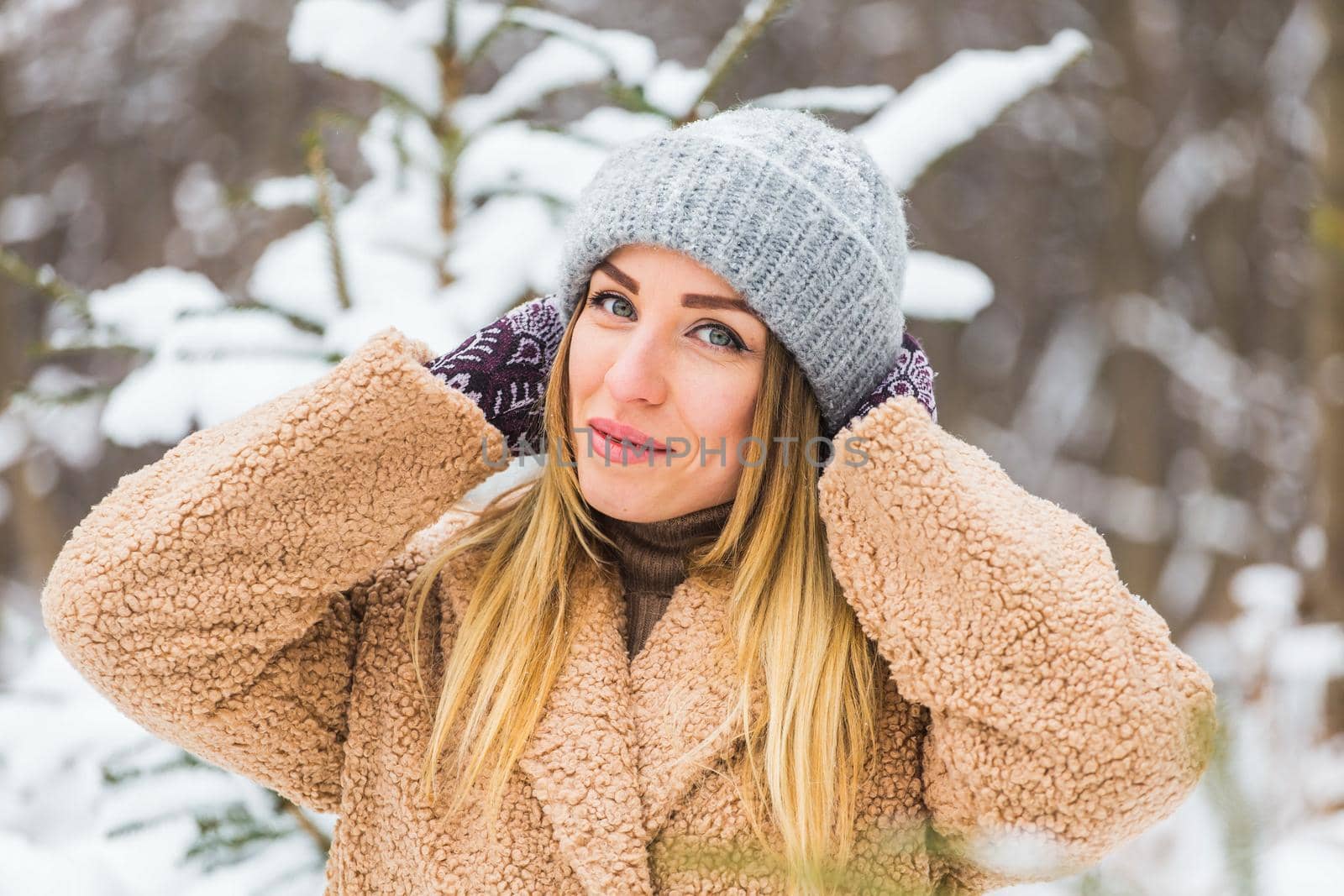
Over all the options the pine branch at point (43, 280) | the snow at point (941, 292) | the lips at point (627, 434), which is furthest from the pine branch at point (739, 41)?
the pine branch at point (43, 280)

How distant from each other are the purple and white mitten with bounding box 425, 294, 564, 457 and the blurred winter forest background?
0.20 metres

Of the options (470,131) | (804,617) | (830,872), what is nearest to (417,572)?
(804,617)

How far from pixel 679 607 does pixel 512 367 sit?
14.2 inches

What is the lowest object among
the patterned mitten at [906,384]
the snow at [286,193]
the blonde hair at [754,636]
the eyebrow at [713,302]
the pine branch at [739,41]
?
the blonde hair at [754,636]

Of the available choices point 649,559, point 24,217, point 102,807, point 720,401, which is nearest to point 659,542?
point 649,559

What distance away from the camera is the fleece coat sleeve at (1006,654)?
3.73 feet

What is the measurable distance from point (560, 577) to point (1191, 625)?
621 centimetres

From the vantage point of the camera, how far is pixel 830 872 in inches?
20.7

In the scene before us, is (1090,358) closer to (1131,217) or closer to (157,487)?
(1131,217)

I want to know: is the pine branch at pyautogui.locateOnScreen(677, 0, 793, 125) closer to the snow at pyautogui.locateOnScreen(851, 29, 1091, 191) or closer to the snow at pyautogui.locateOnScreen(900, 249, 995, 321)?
the snow at pyautogui.locateOnScreen(851, 29, 1091, 191)

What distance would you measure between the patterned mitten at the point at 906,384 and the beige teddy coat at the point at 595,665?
0.12 metres

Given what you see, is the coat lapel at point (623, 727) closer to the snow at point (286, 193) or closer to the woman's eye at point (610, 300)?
the woman's eye at point (610, 300)

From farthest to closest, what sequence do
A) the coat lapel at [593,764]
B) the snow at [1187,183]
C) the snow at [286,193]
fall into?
the snow at [1187,183], the snow at [286,193], the coat lapel at [593,764]

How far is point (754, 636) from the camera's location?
134 centimetres
